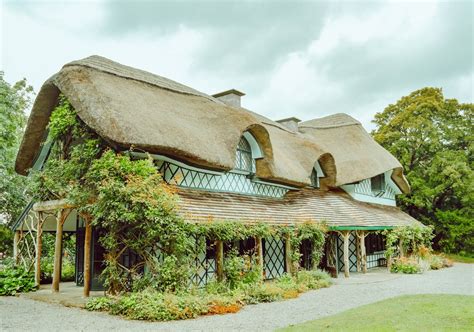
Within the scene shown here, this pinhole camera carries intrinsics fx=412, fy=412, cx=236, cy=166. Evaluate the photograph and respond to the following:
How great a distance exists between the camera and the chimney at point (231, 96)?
2014 centimetres

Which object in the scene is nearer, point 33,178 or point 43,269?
point 33,178

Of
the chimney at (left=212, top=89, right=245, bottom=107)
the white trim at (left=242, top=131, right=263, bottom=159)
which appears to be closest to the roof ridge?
the white trim at (left=242, top=131, right=263, bottom=159)

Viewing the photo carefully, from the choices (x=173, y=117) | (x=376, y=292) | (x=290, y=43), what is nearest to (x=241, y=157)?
(x=173, y=117)

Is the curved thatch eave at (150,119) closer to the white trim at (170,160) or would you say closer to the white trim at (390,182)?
the white trim at (170,160)

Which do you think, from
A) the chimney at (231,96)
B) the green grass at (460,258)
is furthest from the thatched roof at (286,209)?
the green grass at (460,258)

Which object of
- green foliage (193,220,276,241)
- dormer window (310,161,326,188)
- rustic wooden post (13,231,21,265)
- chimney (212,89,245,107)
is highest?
chimney (212,89,245,107)

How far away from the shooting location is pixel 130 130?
35.6ft

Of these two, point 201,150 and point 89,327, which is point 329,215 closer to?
point 201,150

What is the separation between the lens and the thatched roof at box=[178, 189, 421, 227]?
12172 mm

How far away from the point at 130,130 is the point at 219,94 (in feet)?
33.2

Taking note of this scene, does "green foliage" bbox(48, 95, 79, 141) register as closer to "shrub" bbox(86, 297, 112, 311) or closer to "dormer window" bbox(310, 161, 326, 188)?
"shrub" bbox(86, 297, 112, 311)

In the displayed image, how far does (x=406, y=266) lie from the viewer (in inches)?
659

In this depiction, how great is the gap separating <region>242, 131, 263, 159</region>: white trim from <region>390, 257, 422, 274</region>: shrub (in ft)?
24.3

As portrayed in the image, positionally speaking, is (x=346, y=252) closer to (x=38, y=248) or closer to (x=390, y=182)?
(x=38, y=248)
